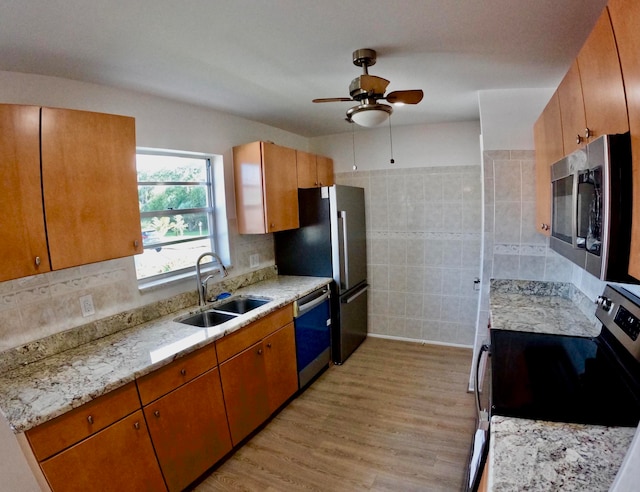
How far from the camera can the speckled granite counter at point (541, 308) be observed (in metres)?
1.74

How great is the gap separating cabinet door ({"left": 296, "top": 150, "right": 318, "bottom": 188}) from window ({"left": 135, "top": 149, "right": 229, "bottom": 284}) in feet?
2.53

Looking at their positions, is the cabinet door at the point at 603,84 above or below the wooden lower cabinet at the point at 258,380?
above

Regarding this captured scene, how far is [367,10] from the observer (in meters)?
1.26

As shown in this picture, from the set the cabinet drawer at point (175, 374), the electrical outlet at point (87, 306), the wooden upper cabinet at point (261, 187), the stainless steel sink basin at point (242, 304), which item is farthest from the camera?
the wooden upper cabinet at point (261, 187)

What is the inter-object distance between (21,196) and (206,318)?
52.3 inches

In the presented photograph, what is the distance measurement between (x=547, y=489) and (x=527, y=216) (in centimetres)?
205

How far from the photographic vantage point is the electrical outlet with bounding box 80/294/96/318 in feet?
5.96

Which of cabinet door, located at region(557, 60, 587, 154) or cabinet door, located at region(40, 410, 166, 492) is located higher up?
cabinet door, located at region(557, 60, 587, 154)

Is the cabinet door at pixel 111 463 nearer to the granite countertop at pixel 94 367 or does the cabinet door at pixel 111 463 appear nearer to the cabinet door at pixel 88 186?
the granite countertop at pixel 94 367

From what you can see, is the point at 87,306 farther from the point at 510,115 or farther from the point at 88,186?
the point at 510,115

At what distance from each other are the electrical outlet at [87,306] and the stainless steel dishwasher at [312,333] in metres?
1.32

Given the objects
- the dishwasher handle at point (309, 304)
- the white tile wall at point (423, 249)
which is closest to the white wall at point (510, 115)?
the white tile wall at point (423, 249)

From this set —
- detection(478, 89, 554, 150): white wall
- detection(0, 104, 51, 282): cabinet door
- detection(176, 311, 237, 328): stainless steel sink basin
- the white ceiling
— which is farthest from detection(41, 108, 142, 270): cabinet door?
detection(478, 89, 554, 150): white wall

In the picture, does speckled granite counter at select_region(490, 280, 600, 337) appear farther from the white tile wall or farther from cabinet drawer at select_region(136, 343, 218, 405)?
cabinet drawer at select_region(136, 343, 218, 405)
